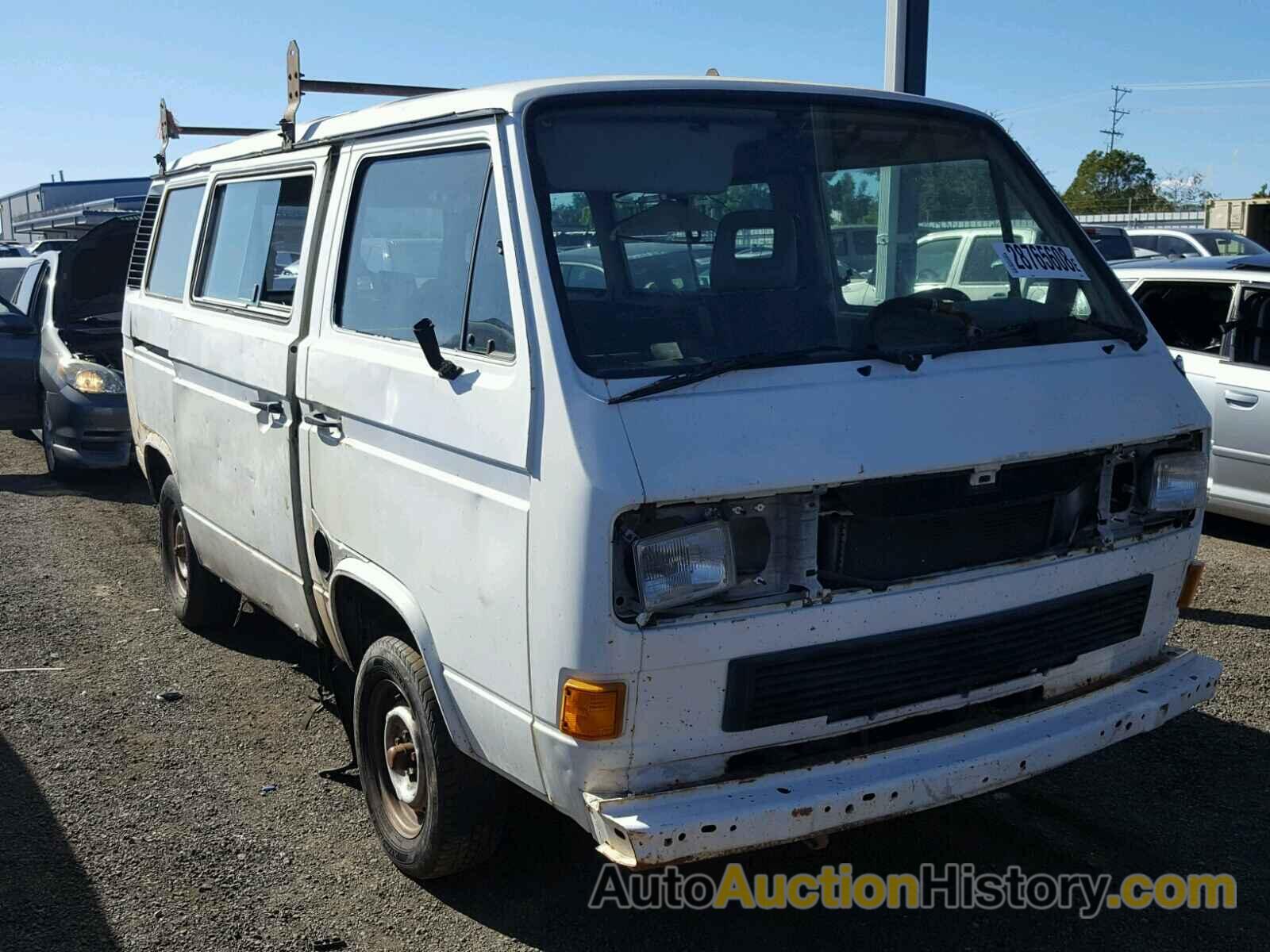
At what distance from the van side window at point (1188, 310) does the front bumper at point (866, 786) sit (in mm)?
4993

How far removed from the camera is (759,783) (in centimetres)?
298

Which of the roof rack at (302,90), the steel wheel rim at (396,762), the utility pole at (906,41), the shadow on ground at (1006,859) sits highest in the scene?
the utility pole at (906,41)

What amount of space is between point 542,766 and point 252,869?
56.2 inches

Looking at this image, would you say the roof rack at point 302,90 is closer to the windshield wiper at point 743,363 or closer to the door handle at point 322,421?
the door handle at point 322,421

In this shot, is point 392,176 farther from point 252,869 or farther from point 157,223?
point 157,223

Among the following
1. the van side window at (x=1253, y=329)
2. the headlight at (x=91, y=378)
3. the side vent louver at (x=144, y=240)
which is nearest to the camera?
the side vent louver at (x=144, y=240)

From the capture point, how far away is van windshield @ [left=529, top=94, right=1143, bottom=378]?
10.9 ft

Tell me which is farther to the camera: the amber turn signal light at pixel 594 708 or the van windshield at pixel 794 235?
the van windshield at pixel 794 235

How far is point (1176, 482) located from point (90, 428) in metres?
8.61

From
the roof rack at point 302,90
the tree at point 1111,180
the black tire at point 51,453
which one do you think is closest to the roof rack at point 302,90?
the roof rack at point 302,90

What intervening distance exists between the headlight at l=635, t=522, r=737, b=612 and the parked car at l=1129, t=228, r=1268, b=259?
60.7 feet

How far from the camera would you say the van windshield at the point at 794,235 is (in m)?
3.32

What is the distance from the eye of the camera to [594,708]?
2.89 m

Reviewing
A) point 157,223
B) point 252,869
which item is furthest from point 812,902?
point 157,223
